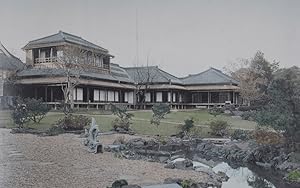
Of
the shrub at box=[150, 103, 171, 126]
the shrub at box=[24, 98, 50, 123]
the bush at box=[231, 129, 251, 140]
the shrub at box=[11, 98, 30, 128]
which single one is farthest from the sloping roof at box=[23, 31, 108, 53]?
the bush at box=[231, 129, 251, 140]

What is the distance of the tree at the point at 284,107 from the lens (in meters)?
4.73

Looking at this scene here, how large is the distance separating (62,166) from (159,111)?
6.88 feet

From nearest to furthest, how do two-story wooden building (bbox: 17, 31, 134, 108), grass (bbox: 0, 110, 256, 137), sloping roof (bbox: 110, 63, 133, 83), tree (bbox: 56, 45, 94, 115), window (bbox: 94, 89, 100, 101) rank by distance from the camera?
two-story wooden building (bbox: 17, 31, 134, 108) < tree (bbox: 56, 45, 94, 115) < sloping roof (bbox: 110, 63, 133, 83) < window (bbox: 94, 89, 100, 101) < grass (bbox: 0, 110, 256, 137)

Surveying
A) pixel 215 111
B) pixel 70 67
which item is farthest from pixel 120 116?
pixel 215 111

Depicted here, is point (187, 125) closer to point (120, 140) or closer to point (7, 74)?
point (120, 140)

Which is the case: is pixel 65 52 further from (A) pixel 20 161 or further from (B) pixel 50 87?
(A) pixel 20 161

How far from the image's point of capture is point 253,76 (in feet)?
16.2

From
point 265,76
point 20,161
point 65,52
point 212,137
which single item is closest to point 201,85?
point 212,137

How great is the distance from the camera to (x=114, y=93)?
5238mm

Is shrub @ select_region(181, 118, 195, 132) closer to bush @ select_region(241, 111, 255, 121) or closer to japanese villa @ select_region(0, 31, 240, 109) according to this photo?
japanese villa @ select_region(0, 31, 240, 109)

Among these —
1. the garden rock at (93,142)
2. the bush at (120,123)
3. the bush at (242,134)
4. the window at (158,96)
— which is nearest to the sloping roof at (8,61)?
the garden rock at (93,142)

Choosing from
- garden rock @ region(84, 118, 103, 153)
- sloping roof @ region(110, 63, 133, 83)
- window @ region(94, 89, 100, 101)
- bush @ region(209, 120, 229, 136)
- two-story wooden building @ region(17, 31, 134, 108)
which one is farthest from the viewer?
bush @ region(209, 120, 229, 136)

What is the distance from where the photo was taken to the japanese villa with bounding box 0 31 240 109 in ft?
12.0

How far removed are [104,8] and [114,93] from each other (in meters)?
2.06
